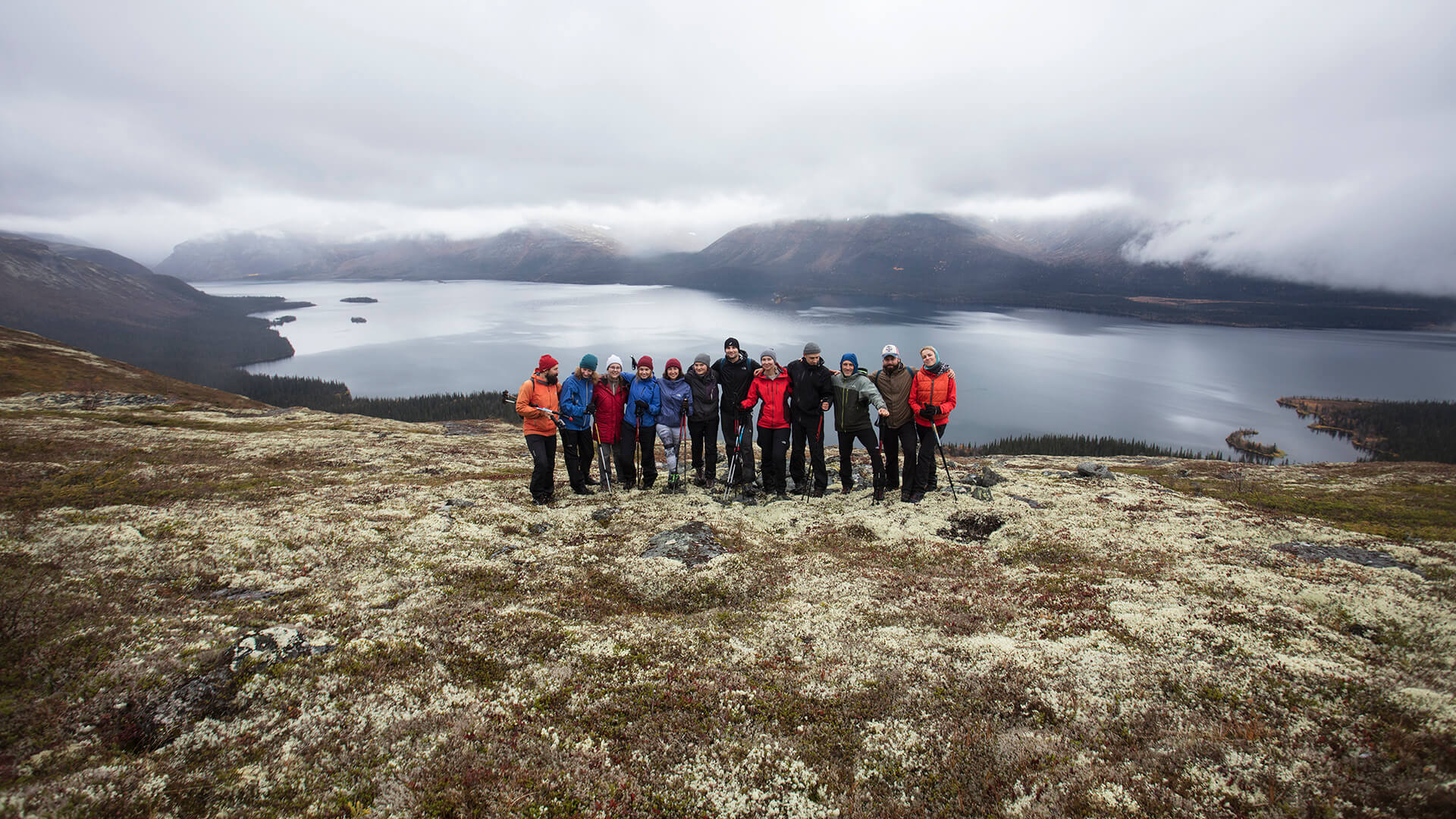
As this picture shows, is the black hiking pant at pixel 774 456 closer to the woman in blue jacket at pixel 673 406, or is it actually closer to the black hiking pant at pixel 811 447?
the black hiking pant at pixel 811 447

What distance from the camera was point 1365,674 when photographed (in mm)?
6293

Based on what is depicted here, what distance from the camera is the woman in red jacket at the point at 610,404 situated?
50.5ft

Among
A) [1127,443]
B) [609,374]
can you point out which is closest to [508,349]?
[1127,443]

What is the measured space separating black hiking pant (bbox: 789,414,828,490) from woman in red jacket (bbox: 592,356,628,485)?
15.7ft

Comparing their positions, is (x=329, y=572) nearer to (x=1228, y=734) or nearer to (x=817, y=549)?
(x=817, y=549)

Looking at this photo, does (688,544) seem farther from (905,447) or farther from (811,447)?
(905,447)

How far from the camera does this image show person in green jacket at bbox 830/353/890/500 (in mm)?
14086

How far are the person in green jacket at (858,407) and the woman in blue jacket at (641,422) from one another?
4860mm

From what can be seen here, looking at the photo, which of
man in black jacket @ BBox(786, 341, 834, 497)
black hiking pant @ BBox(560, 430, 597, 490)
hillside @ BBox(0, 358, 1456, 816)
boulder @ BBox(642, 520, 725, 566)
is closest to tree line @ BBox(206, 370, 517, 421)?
black hiking pant @ BBox(560, 430, 597, 490)

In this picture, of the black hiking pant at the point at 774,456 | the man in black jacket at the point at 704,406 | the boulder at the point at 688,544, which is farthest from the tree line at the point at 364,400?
the boulder at the point at 688,544

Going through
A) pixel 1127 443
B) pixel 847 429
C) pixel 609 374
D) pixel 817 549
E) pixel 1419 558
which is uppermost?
pixel 609 374

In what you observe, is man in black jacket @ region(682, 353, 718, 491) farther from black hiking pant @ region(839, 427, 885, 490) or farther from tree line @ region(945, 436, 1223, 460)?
tree line @ region(945, 436, 1223, 460)

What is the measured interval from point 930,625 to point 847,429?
22.3 ft

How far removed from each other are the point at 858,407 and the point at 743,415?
3.07 m
